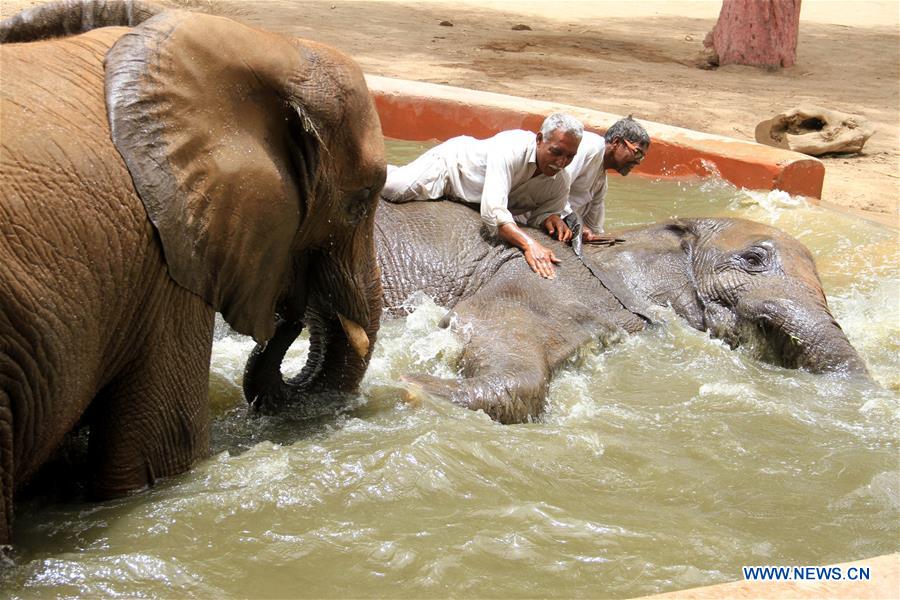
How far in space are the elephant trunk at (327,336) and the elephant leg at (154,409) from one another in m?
0.60

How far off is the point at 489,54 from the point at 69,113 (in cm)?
1316

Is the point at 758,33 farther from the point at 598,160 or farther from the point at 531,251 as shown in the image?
the point at 531,251

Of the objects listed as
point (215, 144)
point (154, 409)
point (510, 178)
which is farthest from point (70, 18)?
point (510, 178)

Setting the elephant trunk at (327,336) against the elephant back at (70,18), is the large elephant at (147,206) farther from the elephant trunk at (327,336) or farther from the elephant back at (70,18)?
the elephant trunk at (327,336)

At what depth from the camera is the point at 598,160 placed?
6883 mm

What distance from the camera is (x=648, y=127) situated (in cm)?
960

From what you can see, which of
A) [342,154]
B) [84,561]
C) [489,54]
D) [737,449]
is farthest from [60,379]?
[489,54]

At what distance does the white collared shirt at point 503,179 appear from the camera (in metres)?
6.15

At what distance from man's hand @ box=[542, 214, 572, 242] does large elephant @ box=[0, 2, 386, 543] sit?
2.71 meters

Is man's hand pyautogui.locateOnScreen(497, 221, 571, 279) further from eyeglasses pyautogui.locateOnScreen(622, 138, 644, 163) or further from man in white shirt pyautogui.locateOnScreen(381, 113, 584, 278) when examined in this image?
eyeglasses pyautogui.locateOnScreen(622, 138, 644, 163)

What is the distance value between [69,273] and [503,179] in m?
3.40

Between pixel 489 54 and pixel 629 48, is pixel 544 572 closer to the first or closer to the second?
pixel 489 54

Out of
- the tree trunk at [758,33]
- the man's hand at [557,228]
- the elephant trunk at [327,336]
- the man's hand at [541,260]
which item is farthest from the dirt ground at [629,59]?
the elephant trunk at [327,336]

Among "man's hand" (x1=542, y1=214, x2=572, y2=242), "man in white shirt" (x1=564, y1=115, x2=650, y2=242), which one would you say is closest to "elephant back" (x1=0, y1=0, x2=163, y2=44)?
"man's hand" (x1=542, y1=214, x2=572, y2=242)
